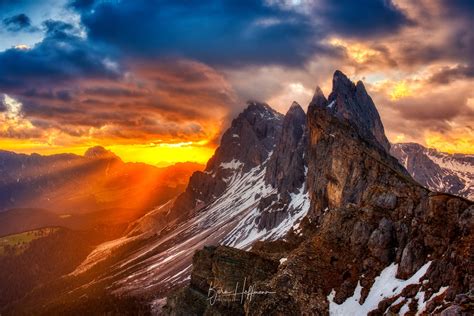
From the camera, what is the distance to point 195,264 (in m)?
106

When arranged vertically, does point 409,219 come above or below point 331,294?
above

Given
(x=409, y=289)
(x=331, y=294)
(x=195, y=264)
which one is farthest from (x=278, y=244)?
(x=409, y=289)

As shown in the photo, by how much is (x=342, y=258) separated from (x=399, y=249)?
1129 cm

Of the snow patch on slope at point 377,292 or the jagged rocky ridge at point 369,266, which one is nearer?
the jagged rocky ridge at point 369,266

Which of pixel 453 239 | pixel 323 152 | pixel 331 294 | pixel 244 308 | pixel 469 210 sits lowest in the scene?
pixel 244 308

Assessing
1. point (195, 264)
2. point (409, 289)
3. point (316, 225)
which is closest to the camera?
point (409, 289)

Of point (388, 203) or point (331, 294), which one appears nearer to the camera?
point (331, 294)

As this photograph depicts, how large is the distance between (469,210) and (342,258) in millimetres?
24171

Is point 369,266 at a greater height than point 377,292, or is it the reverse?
point 369,266

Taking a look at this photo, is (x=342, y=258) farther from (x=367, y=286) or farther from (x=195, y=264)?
(x=195, y=264)

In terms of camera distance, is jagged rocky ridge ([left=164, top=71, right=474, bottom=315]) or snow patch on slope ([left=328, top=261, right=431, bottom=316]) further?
snow patch on slope ([left=328, top=261, right=431, bottom=316])

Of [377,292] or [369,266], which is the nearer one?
[377,292]

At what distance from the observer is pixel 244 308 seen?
8319cm

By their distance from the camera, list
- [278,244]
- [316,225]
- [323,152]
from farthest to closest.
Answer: [323,152]
[316,225]
[278,244]
